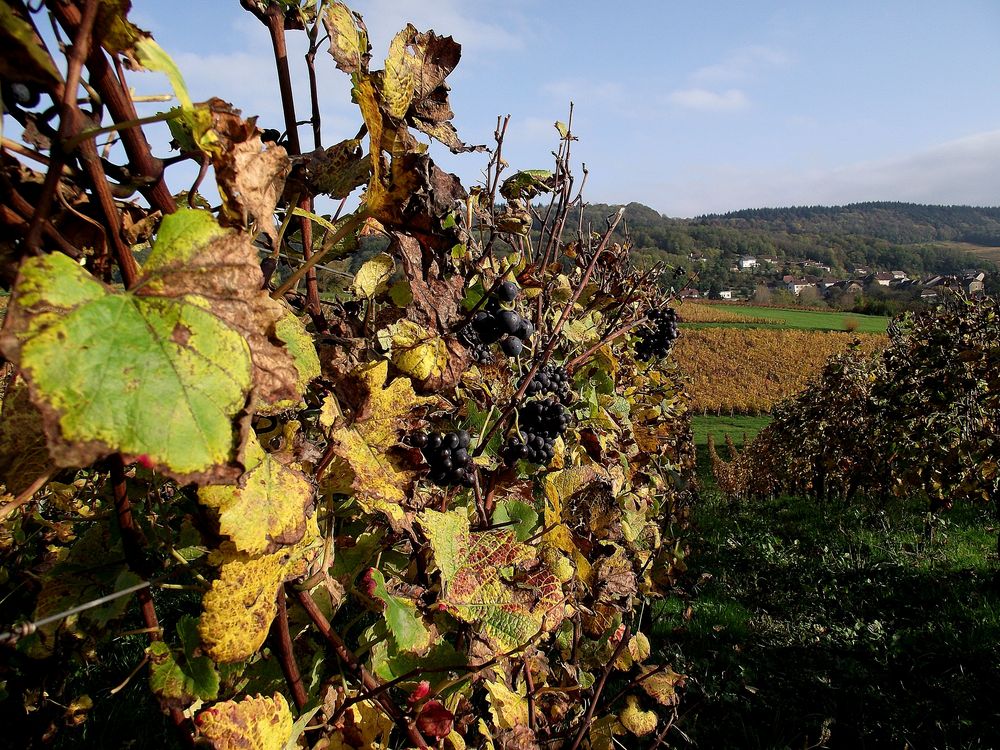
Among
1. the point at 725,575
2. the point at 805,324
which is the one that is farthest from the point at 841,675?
the point at 805,324

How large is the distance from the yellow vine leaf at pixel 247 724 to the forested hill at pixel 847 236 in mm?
42687

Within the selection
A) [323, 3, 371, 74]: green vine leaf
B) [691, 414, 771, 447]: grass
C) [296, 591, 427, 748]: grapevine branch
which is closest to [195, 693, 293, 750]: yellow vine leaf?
[296, 591, 427, 748]: grapevine branch

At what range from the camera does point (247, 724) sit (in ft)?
2.33

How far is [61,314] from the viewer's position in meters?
0.41

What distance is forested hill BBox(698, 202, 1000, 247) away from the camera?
4063 inches

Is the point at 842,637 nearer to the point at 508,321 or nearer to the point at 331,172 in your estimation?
the point at 508,321

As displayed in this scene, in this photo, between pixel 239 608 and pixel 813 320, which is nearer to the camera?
pixel 239 608

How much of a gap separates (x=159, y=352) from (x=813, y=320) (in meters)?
48.4

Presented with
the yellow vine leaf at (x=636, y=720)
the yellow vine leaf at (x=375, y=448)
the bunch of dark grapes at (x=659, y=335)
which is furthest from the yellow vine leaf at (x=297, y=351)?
the bunch of dark grapes at (x=659, y=335)

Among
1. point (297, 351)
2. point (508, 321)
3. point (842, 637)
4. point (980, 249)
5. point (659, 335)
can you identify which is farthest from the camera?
point (980, 249)

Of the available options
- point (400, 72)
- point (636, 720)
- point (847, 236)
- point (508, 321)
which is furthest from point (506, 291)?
point (847, 236)

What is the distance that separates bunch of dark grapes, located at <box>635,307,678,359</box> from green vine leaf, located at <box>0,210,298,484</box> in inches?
118

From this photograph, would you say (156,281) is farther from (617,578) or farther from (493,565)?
(617,578)

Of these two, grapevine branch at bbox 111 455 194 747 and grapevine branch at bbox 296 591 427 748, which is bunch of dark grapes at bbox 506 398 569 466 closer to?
grapevine branch at bbox 296 591 427 748
